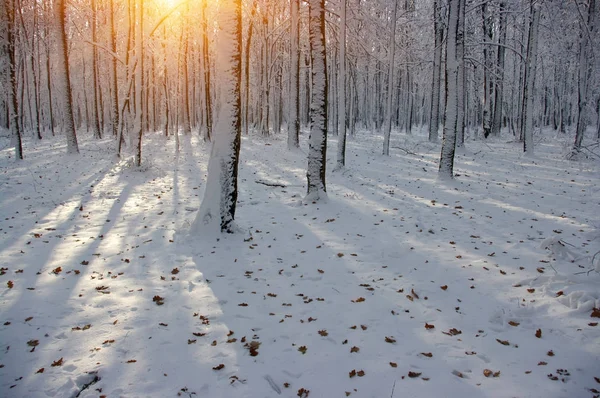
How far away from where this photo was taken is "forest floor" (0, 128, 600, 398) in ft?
10.6

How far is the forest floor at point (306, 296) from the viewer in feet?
10.6

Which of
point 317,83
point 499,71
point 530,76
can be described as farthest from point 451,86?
point 499,71

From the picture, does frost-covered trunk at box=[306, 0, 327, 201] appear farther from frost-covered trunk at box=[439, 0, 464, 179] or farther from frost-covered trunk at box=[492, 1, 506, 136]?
frost-covered trunk at box=[492, 1, 506, 136]

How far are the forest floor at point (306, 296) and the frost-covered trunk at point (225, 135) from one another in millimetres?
445

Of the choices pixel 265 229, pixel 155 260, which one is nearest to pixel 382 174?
pixel 265 229

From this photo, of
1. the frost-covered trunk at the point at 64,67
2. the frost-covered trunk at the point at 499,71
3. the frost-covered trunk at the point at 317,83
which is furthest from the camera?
the frost-covered trunk at the point at 499,71

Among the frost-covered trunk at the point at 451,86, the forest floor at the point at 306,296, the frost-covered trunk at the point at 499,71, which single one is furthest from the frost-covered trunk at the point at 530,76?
the frost-covered trunk at the point at 451,86

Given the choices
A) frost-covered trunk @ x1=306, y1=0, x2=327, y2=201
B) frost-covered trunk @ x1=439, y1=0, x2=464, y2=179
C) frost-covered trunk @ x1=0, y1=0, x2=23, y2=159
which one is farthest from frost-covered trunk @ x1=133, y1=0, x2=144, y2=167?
frost-covered trunk @ x1=439, y1=0, x2=464, y2=179

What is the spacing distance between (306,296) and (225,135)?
3631 mm

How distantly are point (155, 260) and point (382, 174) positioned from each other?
9152 mm

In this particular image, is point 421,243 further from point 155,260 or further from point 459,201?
point 155,260

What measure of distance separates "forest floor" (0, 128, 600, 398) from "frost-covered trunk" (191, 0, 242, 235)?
0.44 metres

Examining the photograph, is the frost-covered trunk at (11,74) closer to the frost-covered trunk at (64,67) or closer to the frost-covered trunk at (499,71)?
the frost-covered trunk at (64,67)

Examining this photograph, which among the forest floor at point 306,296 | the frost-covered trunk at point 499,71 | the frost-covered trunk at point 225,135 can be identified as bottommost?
the forest floor at point 306,296
